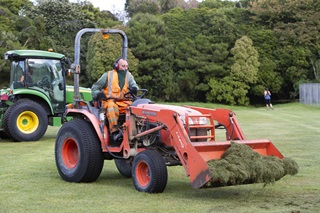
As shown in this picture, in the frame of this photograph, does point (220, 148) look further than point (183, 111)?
No

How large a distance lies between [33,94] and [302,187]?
1098cm

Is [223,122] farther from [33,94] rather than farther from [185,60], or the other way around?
[185,60]

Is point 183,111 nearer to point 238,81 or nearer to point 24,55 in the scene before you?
point 24,55

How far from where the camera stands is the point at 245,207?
7.64 meters

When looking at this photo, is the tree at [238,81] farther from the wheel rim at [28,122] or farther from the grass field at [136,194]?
the grass field at [136,194]

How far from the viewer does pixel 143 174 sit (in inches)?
347

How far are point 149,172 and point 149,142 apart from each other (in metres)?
0.73

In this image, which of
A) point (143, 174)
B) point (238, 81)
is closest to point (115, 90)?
point (143, 174)

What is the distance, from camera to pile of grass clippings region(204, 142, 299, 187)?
7.72 m

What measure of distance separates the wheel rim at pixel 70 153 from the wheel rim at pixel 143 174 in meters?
1.86

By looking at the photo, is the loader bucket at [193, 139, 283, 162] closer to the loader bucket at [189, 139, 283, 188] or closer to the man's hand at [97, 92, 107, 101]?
the loader bucket at [189, 139, 283, 188]

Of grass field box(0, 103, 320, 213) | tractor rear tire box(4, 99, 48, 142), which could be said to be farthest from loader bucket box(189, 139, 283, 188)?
tractor rear tire box(4, 99, 48, 142)

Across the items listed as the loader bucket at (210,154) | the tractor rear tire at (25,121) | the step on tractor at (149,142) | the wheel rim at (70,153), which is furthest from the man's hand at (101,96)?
the tractor rear tire at (25,121)

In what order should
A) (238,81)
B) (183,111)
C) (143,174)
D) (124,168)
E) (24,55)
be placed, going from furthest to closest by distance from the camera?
(238,81) → (24,55) → (124,168) → (183,111) → (143,174)
